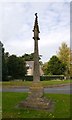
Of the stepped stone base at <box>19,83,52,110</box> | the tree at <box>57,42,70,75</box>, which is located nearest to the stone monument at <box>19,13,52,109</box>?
the stepped stone base at <box>19,83,52,110</box>

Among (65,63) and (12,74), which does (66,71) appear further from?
(12,74)

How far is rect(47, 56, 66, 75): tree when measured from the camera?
2606 inches

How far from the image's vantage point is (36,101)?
13.5m

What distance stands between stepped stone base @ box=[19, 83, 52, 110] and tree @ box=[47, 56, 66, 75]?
52135 mm

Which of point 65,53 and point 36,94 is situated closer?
point 36,94

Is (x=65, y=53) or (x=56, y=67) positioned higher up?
(x=65, y=53)

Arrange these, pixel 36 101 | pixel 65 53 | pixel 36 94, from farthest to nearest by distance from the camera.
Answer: pixel 65 53, pixel 36 94, pixel 36 101

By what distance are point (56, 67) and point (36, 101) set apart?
53090 millimetres

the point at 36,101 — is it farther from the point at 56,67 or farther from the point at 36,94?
the point at 56,67

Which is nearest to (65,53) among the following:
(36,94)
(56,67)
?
(56,67)

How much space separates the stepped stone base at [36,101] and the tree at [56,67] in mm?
52135

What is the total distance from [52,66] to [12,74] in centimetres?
1612

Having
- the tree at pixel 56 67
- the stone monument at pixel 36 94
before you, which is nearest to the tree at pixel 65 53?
the tree at pixel 56 67

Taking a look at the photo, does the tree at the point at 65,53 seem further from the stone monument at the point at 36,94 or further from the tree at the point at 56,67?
the stone monument at the point at 36,94
